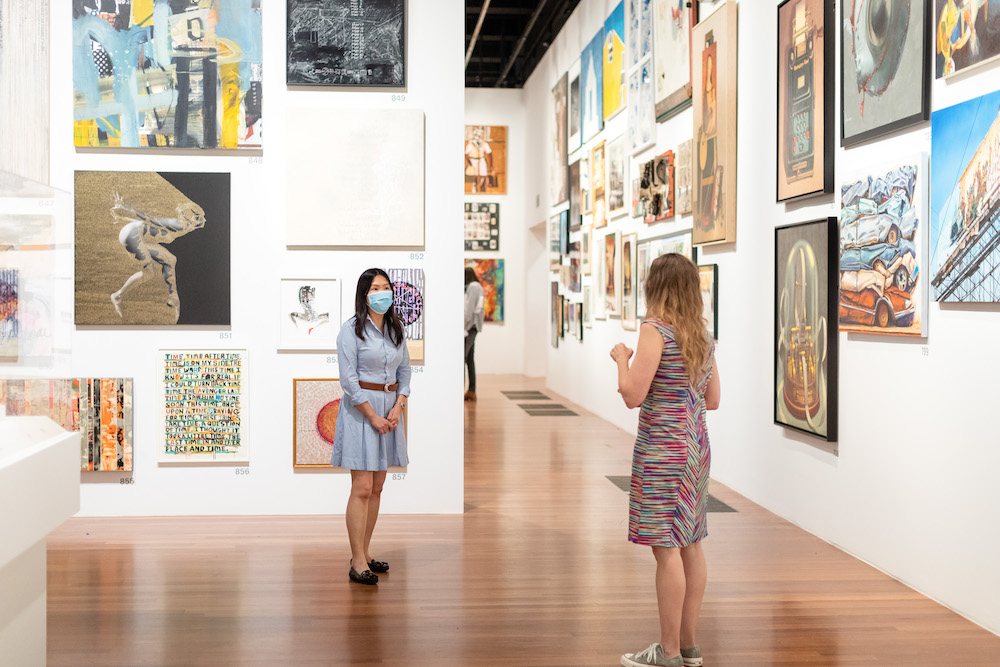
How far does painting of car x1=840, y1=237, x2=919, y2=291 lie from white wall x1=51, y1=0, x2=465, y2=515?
2.64 meters

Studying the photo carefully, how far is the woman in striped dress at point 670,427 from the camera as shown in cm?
383

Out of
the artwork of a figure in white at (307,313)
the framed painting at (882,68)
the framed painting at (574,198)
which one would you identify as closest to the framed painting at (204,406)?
the artwork of a figure in white at (307,313)

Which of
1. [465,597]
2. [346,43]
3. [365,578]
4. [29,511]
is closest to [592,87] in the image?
[346,43]

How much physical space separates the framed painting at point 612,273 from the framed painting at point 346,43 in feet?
17.8

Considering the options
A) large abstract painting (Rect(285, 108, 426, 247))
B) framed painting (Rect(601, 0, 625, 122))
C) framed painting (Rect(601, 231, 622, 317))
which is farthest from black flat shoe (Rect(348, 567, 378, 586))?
framed painting (Rect(601, 0, 625, 122))

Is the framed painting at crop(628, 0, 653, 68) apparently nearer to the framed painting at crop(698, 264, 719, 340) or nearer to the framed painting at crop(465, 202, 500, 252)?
the framed painting at crop(698, 264, 719, 340)

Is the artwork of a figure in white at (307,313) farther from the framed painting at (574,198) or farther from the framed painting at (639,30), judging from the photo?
the framed painting at (574,198)

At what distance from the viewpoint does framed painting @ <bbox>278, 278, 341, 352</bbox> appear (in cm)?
690

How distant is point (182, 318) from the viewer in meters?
6.85

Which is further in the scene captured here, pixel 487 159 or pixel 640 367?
pixel 487 159

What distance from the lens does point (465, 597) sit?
4992 millimetres

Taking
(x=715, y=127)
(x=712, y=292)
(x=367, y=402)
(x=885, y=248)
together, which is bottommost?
(x=367, y=402)

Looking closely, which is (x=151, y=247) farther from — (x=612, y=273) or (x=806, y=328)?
(x=612, y=273)

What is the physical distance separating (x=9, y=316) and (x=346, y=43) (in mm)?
4176
